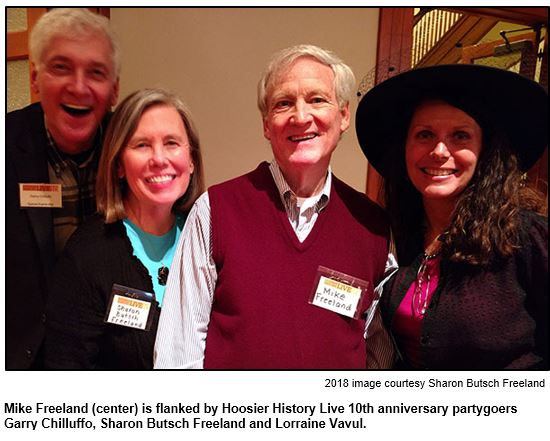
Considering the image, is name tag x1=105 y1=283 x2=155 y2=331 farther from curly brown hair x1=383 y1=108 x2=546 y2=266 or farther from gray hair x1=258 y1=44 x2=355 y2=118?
curly brown hair x1=383 y1=108 x2=546 y2=266

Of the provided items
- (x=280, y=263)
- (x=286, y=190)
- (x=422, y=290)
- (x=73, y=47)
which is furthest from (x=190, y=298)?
(x=73, y=47)

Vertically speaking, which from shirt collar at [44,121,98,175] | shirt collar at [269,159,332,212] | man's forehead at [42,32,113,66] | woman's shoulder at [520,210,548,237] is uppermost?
man's forehead at [42,32,113,66]

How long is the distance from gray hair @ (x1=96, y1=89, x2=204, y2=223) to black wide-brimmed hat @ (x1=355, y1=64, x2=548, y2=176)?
55cm

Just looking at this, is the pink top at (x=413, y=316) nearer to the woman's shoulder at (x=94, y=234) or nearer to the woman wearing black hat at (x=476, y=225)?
the woman wearing black hat at (x=476, y=225)

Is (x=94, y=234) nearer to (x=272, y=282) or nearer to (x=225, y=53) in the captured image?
(x=272, y=282)

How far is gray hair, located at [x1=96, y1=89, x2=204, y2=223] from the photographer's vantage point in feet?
3.72

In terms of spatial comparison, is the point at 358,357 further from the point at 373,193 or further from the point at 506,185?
the point at 373,193

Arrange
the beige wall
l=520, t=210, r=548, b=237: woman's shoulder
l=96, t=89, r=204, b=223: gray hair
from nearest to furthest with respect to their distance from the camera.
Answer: l=520, t=210, r=548, b=237: woman's shoulder
l=96, t=89, r=204, b=223: gray hair
the beige wall

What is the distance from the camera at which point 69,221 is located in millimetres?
1252

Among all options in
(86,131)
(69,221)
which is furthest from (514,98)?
(69,221)

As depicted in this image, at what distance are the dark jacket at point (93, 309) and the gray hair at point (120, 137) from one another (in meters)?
0.09

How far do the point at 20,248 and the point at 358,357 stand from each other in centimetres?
102

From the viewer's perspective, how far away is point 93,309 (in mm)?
1115

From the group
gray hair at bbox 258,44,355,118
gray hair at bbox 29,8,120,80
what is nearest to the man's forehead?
gray hair at bbox 29,8,120,80
